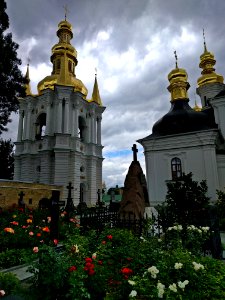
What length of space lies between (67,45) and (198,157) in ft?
87.3

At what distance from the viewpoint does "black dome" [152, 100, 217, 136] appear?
19250 millimetres

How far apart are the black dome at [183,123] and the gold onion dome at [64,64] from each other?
1343 centimetres

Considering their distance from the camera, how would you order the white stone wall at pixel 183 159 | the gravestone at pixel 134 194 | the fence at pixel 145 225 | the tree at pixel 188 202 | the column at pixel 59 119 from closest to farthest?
the fence at pixel 145 225, the gravestone at pixel 134 194, the tree at pixel 188 202, the white stone wall at pixel 183 159, the column at pixel 59 119

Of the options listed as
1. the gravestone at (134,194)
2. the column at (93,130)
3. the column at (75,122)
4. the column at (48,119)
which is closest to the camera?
the gravestone at (134,194)

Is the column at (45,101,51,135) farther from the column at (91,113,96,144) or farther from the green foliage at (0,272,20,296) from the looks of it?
the green foliage at (0,272,20,296)

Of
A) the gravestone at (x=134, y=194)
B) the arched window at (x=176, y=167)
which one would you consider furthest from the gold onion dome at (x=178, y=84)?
the gravestone at (x=134, y=194)

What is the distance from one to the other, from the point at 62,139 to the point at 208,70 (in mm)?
20874

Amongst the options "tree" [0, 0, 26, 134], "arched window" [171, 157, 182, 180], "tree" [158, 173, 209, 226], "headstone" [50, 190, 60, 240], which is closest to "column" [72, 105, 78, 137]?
"tree" [0, 0, 26, 134]

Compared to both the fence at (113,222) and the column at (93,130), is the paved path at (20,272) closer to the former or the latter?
the fence at (113,222)

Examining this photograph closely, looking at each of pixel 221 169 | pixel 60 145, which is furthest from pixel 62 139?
pixel 221 169

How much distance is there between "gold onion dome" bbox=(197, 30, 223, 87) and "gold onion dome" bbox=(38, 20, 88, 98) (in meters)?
16.0

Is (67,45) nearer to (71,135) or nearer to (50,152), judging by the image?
(71,135)

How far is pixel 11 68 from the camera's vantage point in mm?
14164

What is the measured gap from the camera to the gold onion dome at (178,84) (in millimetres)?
24763
